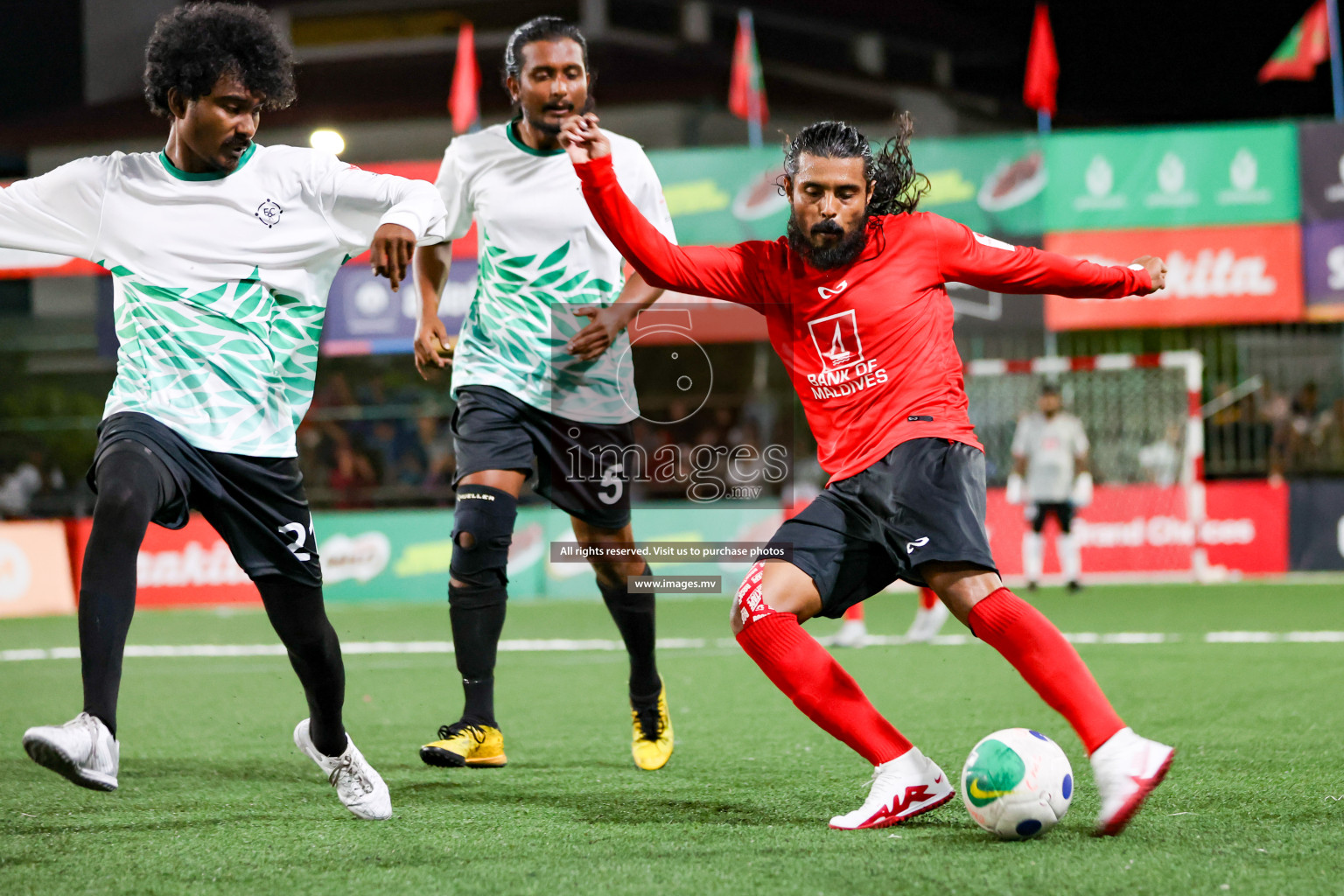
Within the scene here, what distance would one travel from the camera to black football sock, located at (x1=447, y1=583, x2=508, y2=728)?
15.8 ft

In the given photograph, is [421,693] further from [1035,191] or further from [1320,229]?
[1320,229]

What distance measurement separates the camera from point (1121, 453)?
15.9 metres

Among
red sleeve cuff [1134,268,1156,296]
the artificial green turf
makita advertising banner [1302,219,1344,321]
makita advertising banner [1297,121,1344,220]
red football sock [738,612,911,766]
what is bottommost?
the artificial green turf

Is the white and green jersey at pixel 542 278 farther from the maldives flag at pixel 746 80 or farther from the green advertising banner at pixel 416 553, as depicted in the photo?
the maldives flag at pixel 746 80

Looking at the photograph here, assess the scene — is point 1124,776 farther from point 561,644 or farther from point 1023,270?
point 561,644

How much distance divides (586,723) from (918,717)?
1.41 metres

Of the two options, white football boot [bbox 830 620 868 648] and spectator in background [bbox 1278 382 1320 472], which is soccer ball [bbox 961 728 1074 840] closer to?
white football boot [bbox 830 620 868 648]

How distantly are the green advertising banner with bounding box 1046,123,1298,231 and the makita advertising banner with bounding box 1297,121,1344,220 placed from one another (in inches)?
4.0

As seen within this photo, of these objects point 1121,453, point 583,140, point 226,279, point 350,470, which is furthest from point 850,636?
point 350,470

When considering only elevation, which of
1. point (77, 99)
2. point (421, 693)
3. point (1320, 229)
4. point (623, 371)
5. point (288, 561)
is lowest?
point (421, 693)

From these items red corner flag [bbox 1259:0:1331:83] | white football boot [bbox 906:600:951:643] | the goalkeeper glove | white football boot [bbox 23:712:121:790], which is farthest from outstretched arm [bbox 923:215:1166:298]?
red corner flag [bbox 1259:0:1331:83]

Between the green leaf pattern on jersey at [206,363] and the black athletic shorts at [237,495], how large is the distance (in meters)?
0.04

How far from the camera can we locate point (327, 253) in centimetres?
393

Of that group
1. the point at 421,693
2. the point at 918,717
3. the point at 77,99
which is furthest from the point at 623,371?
the point at 77,99
